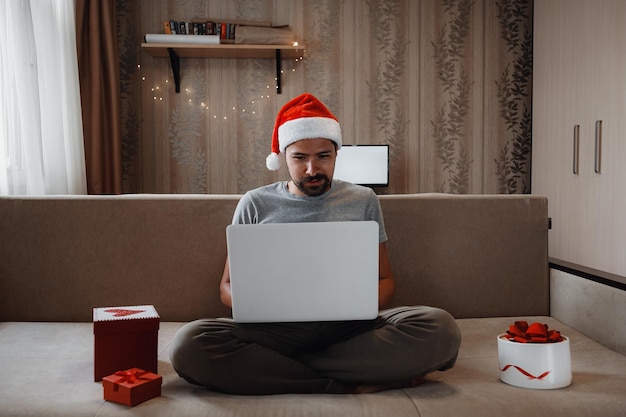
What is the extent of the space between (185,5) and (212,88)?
0.63 metres

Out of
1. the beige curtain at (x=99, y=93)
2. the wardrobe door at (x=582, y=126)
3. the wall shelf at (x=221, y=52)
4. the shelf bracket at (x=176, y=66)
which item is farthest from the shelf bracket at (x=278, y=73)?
the wardrobe door at (x=582, y=126)

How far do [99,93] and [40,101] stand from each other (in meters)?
0.68

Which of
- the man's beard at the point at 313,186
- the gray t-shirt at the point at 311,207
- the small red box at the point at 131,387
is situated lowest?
the small red box at the point at 131,387

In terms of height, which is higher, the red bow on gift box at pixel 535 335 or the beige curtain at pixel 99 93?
the beige curtain at pixel 99 93

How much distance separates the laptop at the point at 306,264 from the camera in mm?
1459

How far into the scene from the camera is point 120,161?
4160mm

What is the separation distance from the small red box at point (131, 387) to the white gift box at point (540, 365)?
0.87 metres

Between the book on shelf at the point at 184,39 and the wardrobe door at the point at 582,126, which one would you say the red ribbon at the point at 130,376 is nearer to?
the wardrobe door at the point at 582,126

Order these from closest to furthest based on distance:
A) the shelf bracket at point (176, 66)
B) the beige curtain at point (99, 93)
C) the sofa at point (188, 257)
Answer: the sofa at point (188, 257) → the beige curtain at point (99, 93) → the shelf bracket at point (176, 66)

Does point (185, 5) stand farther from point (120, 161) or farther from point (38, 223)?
point (38, 223)

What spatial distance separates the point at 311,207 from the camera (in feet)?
6.34

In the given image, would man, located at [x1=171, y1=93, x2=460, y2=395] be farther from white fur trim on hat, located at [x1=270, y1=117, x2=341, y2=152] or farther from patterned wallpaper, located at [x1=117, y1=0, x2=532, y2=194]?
patterned wallpaper, located at [x1=117, y1=0, x2=532, y2=194]

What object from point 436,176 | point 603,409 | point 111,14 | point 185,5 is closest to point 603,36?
point 436,176

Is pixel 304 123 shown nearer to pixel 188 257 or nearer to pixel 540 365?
pixel 188 257
